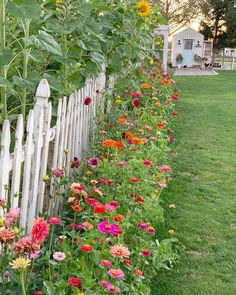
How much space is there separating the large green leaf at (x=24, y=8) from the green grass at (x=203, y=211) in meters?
1.76

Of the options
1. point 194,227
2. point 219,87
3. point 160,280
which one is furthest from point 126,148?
point 219,87

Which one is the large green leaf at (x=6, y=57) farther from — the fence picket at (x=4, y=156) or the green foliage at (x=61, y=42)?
the fence picket at (x=4, y=156)

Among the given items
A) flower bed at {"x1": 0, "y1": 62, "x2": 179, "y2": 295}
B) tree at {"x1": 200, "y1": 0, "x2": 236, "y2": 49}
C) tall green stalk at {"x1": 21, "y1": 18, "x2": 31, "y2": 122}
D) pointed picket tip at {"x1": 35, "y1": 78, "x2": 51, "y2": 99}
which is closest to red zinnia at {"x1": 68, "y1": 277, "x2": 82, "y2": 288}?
flower bed at {"x1": 0, "y1": 62, "x2": 179, "y2": 295}

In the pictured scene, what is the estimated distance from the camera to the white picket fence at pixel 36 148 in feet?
8.30

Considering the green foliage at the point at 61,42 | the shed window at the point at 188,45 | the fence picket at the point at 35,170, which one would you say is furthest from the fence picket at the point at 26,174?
the shed window at the point at 188,45

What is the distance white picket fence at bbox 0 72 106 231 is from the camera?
2.53 meters

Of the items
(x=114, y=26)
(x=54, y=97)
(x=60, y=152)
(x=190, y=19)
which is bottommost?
(x=60, y=152)

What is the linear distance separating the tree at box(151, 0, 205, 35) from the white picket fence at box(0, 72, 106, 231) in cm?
2614

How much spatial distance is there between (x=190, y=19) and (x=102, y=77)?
29084mm

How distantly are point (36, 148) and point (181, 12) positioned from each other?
30.3 meters

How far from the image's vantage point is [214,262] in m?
3.94

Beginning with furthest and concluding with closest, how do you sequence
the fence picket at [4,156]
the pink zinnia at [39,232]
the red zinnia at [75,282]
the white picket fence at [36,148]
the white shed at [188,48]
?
the white shed at [188,48] → the white picket fence at [36,148] → the fence picket at [4,156] → the red zinnia at [75,282] → the pink zinnia at [39,232]

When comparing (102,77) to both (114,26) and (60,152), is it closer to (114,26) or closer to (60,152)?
(114,26)

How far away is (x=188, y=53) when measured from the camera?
30578 mm
